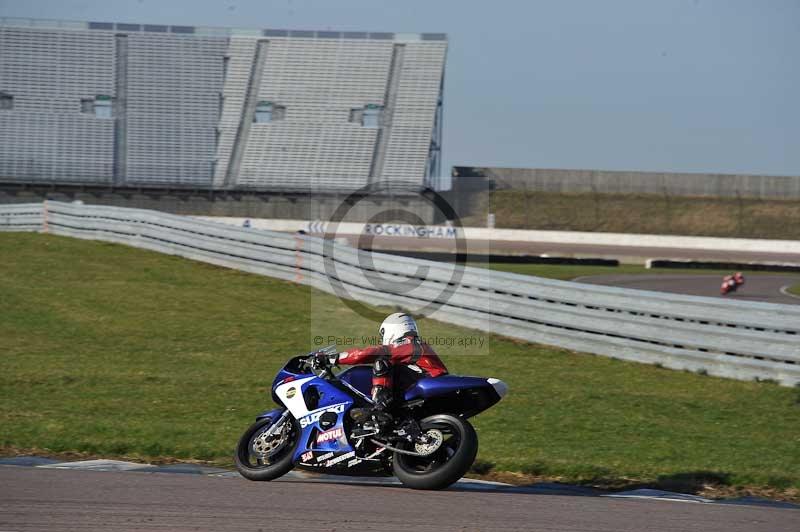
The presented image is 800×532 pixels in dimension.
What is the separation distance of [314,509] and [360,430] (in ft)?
3.80

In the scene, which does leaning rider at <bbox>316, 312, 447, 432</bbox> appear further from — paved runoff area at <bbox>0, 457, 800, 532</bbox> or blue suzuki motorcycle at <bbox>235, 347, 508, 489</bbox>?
paved runoff area at <bbox>0, 457, 800, 532</bbox>

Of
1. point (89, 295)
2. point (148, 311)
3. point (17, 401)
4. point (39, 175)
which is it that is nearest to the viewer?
point (17, 401)

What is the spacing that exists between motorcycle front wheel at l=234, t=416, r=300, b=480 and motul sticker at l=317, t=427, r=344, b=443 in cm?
21

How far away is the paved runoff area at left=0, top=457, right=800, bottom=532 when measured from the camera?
540 centimetres

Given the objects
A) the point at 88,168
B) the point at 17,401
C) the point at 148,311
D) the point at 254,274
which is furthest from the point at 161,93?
the point at 17,401

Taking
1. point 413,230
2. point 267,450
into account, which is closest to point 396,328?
point 267,450

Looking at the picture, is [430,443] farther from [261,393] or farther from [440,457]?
[261,393]

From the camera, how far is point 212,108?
5141 cm

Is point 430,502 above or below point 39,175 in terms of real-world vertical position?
below

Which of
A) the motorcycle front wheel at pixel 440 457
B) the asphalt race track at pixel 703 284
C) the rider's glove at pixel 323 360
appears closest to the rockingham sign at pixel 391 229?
the asphalt race track at pixel 703 284

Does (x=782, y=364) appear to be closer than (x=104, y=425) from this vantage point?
No

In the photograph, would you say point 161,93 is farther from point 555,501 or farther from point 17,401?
point 555,501

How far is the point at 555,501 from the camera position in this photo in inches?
249

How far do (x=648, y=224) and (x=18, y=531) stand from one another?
151ft
